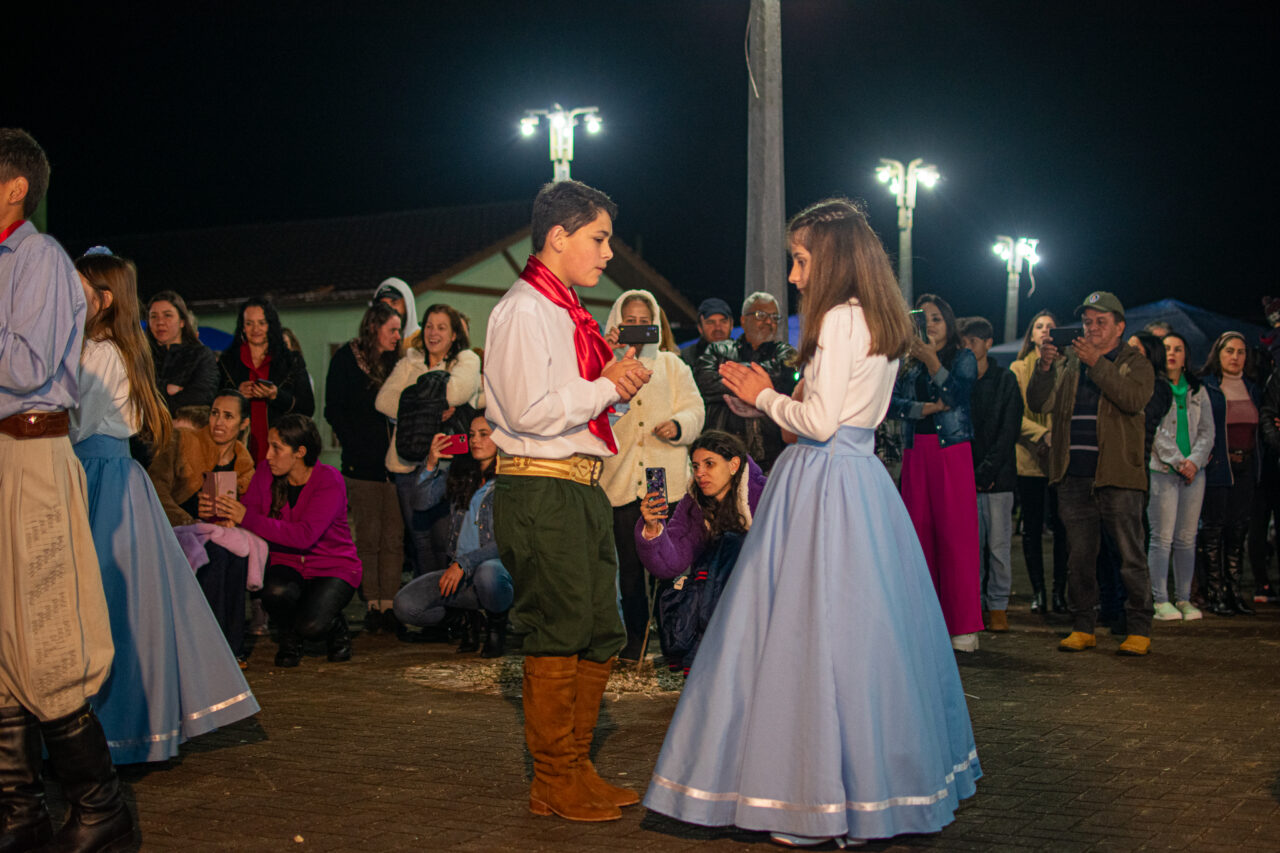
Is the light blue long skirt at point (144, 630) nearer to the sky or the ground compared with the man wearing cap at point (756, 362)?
nearer to the ground

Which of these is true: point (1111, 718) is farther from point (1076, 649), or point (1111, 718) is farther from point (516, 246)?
point (516, 246)

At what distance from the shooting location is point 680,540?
6.67 meters

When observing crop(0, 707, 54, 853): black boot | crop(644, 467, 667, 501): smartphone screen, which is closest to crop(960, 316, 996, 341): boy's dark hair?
crop(644, 467, 667, 501): smartphone screen

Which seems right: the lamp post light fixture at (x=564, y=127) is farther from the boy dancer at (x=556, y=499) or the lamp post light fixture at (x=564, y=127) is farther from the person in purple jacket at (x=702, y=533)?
the boy dancer at (x=556, y=499)

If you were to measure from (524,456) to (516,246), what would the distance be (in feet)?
78.4

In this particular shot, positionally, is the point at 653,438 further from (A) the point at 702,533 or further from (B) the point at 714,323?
(B) the point at 714,323

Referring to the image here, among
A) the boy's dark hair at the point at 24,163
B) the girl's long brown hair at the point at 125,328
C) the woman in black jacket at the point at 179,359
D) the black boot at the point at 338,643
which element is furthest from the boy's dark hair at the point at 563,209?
the woman in black jacket at the point at 179,359

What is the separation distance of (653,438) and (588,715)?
311 centimetres

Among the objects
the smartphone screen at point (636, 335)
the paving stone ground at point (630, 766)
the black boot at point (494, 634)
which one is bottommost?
the paving stone ground at point (630, 766)

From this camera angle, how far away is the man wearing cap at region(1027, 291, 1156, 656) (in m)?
7.88

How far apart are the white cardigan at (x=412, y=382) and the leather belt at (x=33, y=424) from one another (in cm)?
454

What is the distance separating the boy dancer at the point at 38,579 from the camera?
3959 mm

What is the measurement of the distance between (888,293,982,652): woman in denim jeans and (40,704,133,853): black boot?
5148 millimetres

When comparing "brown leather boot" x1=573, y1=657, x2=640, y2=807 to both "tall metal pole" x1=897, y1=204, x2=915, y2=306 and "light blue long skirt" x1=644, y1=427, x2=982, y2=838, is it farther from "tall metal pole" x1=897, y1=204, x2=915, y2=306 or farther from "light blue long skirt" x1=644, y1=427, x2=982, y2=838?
"tall metal pole" x1=897, y1=204, x2=915, y2=306
